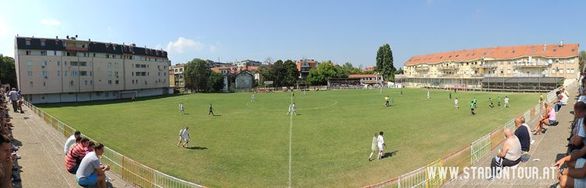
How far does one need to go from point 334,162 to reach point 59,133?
16.5m

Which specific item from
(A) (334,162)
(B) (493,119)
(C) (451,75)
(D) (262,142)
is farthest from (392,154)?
(C) (451,75)

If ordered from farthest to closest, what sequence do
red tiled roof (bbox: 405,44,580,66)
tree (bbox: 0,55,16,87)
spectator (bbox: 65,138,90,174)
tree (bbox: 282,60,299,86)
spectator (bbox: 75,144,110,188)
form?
tree (bbox: 282,60,299,86) → red tiled roof (bbox: 405,44,580,66) → tree (bbox: 0,55,16,87) → spectator (bbox: 65,138,90,174) → spectator (bbox: 75,144,110,188)

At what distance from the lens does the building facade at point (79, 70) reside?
237ft

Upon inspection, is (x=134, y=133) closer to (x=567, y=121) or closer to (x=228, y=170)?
(x=228, y=170)

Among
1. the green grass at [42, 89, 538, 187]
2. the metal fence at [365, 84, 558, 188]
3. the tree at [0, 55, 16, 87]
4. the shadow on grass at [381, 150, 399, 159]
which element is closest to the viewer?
the metal fence at [365, 84, 558, 188]

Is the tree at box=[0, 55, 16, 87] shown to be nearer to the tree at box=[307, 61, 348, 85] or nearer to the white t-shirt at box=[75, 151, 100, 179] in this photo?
the tree at box=[307, 61, 348, 85]

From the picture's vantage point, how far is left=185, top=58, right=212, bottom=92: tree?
110 m

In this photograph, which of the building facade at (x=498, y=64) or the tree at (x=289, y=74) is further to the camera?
the tree at (x=289, y=74)

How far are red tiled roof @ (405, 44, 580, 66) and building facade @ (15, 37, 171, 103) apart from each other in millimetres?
83491

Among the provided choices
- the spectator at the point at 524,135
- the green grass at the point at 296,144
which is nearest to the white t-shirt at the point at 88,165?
the green grass at the point at 296,144

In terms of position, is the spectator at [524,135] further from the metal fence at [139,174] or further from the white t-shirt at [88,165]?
the white t-shirt at [88,165]

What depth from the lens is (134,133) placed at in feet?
94.3

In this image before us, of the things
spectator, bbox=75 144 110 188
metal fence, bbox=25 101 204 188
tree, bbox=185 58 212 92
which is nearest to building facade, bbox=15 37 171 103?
tree, bbox=185 58 212 92

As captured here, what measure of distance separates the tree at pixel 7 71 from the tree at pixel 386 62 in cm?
10124
